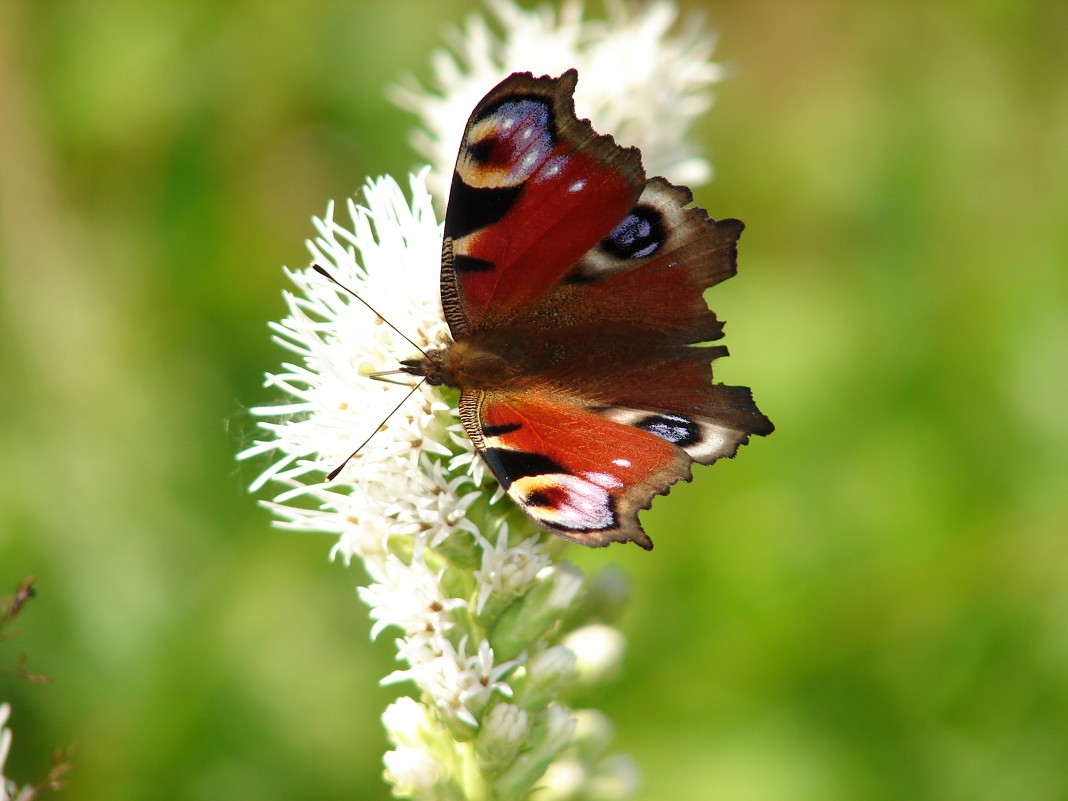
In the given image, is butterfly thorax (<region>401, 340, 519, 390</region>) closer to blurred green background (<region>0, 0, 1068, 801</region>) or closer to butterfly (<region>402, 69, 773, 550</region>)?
butterfly (<region>402, 69, 773, 550</region>)

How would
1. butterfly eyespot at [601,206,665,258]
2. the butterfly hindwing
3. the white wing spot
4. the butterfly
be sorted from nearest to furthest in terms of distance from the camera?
the butterfly hindwing → the white wing spot → the butterfly → butterfly eyespot at [601,206,665,258]

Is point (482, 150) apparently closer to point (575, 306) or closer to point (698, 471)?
point (575, 306)

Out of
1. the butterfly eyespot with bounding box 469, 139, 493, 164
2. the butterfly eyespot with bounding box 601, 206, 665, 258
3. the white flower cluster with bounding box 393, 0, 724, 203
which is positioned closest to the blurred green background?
the white flower cluster with bounding box 393, 0, 724, 203

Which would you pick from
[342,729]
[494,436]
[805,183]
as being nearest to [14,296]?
[342,729]

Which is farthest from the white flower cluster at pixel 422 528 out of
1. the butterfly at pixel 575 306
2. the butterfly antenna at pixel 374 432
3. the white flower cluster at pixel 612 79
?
the white flower cluster at pixel 612 79

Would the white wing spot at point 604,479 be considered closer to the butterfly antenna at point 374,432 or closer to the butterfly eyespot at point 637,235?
the butterfly antenna at point 374,432
